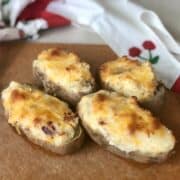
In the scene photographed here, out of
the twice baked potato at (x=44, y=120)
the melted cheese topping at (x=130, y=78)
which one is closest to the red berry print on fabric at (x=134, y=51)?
the melted cheese topping at (x=130, y=78)

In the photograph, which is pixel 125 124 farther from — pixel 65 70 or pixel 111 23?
pixel 111 23

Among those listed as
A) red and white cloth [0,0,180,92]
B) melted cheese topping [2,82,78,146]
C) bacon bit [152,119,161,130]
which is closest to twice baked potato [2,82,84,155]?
melted cheese topping [2,82,78,146]

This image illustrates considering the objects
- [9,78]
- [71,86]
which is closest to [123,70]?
[71,86]

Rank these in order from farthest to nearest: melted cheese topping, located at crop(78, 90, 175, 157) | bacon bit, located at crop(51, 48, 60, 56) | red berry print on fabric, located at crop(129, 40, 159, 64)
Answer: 1. red berry print on fabric, located at crop(129, 40, 159, 64)
2. bacon bit, located at crop(51, 48, 60, 56)
3. melted cheese topping, located at crop(78, 90, 175, 157)

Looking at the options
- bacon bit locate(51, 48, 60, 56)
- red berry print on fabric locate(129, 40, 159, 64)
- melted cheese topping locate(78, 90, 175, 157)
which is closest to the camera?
melted cheese topping locate(78, 90, 175, 157)

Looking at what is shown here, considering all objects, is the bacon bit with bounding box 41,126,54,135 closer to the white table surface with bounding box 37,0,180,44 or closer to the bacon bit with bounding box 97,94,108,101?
the bacon bit with bounding box 97,94,108,101

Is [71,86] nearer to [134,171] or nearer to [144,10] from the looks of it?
[134,171]
